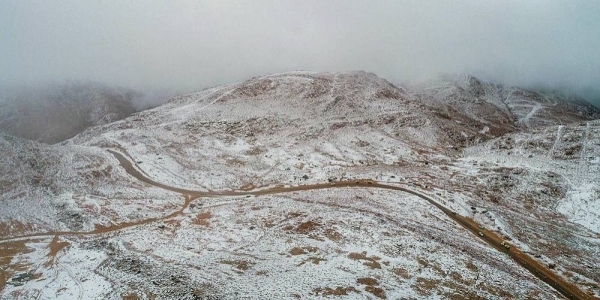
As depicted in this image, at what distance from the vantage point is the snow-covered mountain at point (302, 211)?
35719 millimetres

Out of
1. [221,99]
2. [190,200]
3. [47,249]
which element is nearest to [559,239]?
[190,200]

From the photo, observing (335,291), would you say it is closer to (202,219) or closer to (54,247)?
(202,219)

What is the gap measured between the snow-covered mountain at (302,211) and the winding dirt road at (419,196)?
352 mm

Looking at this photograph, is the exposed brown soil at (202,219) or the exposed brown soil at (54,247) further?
the exposed brown soil at (202,219)

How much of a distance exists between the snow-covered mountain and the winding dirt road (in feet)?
1.15

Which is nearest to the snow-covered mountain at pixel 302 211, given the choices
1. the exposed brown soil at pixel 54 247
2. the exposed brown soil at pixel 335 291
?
the exposed brown soil at pixel 335 291

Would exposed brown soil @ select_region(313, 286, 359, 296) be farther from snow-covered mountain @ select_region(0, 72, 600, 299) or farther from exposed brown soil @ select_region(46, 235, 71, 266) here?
exposed brown soil @ select_region(46, 235, 71, 266)

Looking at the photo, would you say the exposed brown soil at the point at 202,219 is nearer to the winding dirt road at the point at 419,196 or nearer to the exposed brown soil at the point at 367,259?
the winding dirt road at the point at 419,196

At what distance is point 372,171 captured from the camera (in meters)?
76.6

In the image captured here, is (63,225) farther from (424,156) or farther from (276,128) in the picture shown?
(424,156)

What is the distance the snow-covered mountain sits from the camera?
35719 millimetres

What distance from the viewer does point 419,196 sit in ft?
202

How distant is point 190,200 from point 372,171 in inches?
1613

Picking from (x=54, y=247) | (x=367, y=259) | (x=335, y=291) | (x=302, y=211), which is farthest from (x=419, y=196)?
(x=54, y=247)
